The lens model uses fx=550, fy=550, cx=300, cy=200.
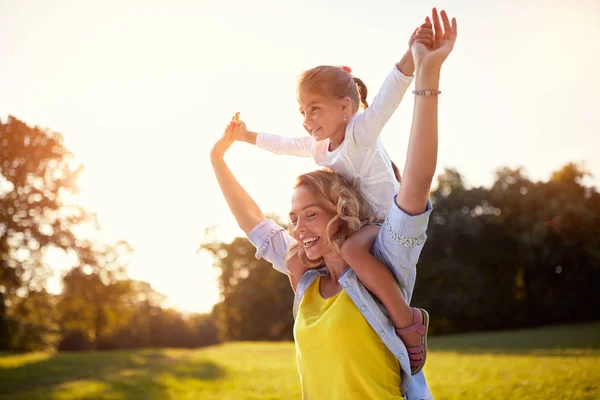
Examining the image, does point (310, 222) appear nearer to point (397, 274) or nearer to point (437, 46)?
point (397, 274)

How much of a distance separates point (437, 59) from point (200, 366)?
1679 centimetres

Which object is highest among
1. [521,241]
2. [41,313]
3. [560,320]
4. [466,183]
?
[466,183]

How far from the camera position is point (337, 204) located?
2.30 meters

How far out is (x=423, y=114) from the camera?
1.85 m

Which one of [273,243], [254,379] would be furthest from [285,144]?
[254,379]

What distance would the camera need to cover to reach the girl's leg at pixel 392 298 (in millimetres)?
2129

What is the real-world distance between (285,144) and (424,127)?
1.94m

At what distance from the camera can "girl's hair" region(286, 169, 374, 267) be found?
89.9 inches

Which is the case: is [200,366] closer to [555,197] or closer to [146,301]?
[555,197]

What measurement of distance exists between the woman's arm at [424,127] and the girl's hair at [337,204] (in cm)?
42

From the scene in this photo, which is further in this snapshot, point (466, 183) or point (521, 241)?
point (466, 183)

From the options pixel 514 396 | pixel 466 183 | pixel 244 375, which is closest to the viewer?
pixel 514 396

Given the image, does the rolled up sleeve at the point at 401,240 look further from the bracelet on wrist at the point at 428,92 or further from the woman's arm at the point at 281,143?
the woman's arm at the point at 281,143

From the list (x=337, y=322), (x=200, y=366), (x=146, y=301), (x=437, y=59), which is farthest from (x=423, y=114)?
(x=146, y=301)
